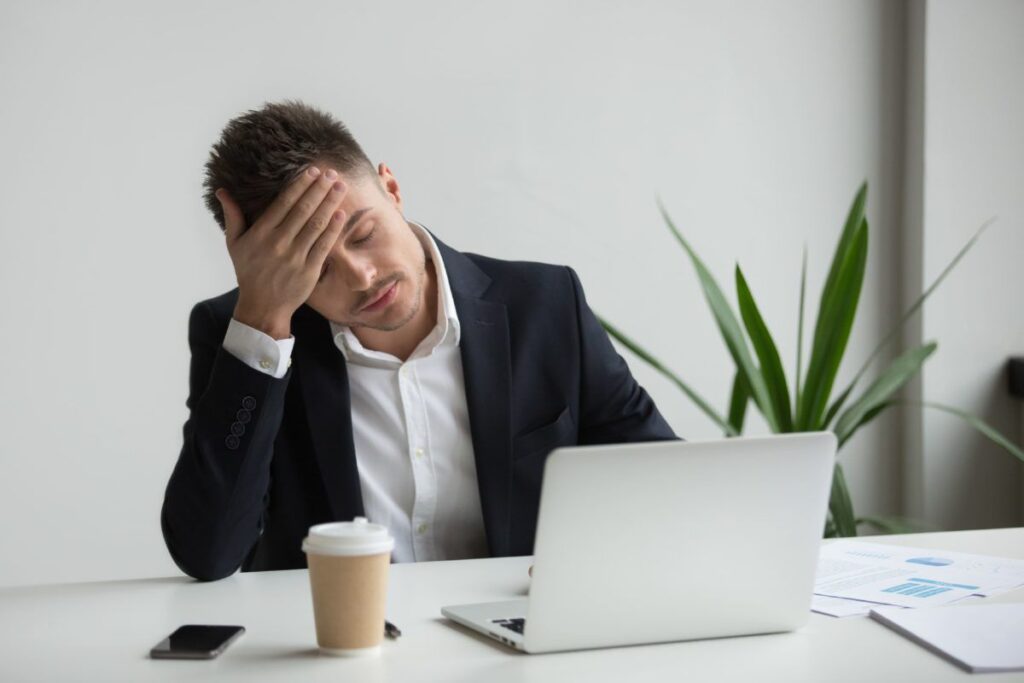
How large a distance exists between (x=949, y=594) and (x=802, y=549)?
0.29 metres

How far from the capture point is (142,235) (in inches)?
108

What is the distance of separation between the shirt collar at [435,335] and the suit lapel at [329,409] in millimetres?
22

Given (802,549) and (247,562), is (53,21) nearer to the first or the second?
(247,562)

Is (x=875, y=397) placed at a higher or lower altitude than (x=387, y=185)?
lower

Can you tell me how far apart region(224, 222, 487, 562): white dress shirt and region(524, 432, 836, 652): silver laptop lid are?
26.6 inches

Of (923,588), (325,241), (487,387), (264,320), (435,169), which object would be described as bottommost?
(923,588)

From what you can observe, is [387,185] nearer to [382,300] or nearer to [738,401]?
[382,300]

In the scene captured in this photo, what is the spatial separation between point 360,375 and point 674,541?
0.83 meters

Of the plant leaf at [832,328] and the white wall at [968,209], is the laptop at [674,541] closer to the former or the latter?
the plant leaf at [832,328]

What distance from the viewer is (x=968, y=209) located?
121 inches

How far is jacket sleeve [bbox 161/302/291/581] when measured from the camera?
1446 millimetres

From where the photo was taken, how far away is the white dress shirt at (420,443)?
1714mm

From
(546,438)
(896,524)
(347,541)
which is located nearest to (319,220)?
(546,438)

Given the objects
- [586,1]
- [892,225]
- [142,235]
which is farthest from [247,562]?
[892,225]
